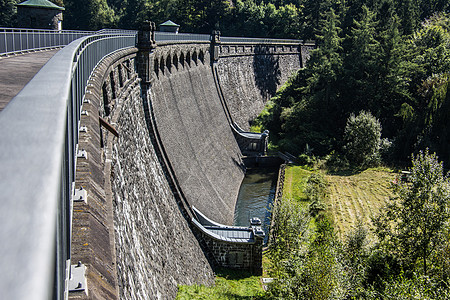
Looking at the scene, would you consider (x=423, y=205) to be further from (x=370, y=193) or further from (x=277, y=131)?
(x=277, y=131)

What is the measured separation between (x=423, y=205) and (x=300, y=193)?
16911 millimetres

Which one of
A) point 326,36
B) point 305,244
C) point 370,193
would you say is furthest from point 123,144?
point 326,36

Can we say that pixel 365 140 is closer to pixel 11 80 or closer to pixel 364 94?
pixel 364 94

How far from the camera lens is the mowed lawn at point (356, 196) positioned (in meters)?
31.8

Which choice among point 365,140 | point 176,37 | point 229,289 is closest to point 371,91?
point 365,140

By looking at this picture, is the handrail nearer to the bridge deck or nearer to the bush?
the bush

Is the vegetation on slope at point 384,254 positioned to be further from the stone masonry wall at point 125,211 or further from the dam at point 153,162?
the stone masonry wall at point 125,211

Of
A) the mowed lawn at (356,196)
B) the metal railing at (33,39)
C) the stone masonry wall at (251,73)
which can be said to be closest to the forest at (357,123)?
the mowed lawn at (356,196)

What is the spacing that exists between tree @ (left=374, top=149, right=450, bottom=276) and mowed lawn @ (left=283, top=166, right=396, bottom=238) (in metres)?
8.62

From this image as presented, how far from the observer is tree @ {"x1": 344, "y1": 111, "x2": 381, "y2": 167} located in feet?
141

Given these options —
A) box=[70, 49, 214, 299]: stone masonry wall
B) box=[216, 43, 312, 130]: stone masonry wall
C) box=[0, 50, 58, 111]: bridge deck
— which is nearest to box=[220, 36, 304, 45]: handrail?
box=[216, 43, 312, 130]: stone masonry wall

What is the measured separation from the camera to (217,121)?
38531 millimetres

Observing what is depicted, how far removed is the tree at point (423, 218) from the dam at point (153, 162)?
354 inches

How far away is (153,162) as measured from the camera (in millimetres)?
21688
